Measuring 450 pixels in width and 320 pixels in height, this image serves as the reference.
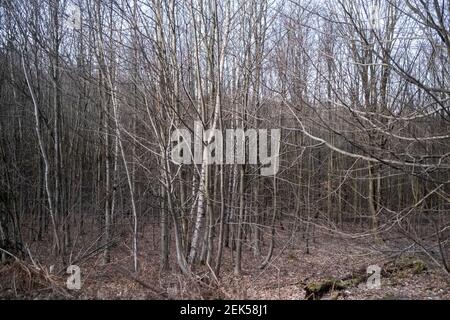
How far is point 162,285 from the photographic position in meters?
4.85

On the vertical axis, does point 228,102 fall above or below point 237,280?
above

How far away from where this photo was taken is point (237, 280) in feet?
18.3

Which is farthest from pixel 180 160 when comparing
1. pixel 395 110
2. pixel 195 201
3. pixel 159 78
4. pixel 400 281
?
pixel 400 281

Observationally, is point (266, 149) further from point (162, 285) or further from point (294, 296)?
point (162, 285)

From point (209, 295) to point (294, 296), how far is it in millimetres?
2583

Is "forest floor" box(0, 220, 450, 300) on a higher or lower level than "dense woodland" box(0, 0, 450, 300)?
lower

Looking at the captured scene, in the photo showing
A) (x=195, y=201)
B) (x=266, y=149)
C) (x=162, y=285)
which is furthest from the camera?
(x=266, y=149)

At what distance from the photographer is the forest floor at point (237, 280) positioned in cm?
434

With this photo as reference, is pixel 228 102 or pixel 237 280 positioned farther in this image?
pixel 228 102

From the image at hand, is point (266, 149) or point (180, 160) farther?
point (266, 149)

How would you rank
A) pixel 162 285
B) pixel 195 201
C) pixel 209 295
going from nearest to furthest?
pixel 209 295, pixel 162 285, pixel 195 201

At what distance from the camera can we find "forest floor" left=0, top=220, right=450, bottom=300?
4.34m

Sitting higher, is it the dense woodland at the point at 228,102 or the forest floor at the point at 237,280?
the dense woodland at the point at 228,102

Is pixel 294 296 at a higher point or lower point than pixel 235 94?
lower
